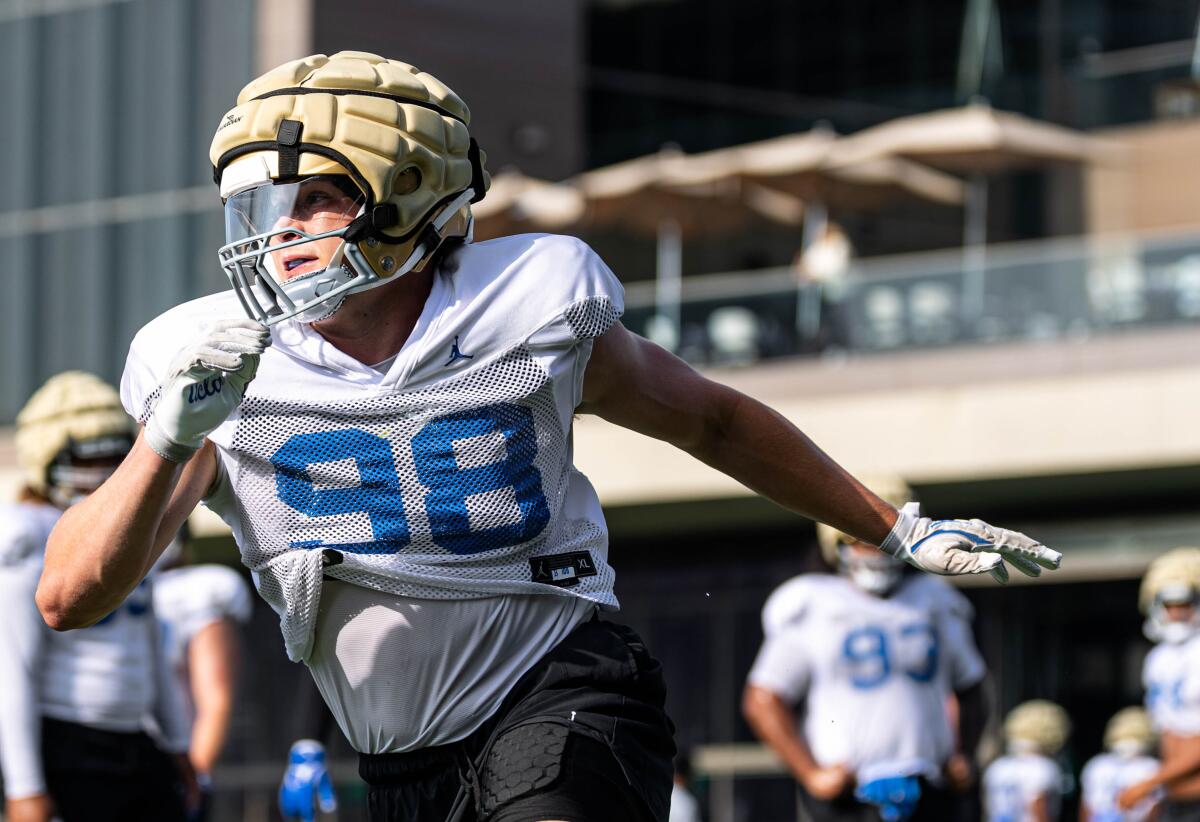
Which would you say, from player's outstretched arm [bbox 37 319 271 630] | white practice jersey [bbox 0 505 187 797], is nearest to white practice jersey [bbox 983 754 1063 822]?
white practice jersey [bbox 0 505 187 797]

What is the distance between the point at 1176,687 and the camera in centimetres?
1064

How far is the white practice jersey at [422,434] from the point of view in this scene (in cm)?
399

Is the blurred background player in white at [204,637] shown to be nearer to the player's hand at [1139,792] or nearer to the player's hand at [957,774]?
the player's hand at [957,774]

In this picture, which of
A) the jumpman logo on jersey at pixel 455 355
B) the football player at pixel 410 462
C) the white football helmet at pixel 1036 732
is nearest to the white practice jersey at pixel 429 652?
the football player at pixel 410 462

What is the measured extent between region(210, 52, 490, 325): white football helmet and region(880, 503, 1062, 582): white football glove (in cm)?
106

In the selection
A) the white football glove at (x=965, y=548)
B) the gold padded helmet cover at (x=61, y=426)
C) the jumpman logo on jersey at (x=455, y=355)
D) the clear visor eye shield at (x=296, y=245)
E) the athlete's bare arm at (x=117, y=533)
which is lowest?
the gold padded helmet cover at (x=61, y=426)

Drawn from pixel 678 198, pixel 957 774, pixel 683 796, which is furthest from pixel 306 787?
pixel 678 198

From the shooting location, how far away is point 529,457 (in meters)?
4.08

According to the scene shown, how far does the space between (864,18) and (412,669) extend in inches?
1070

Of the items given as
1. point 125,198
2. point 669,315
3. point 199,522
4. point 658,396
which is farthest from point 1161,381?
point 658,396

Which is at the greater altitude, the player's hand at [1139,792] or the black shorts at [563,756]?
the black shorts at [563,756]

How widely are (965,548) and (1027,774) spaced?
12856 millimetres

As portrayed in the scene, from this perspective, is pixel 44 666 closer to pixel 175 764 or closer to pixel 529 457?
pixel 175 764

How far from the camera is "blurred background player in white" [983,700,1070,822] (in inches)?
649
